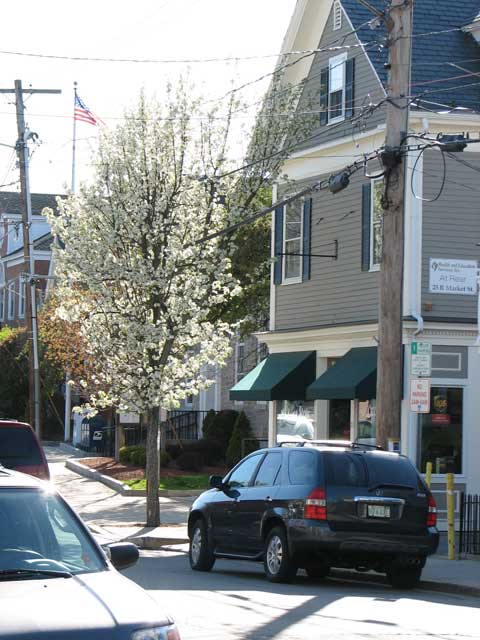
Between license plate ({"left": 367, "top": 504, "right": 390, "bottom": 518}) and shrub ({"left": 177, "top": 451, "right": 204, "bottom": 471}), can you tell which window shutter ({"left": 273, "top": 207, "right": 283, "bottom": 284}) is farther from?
license plate ({"left": 367, "top": 504, "right": 390, "bottom": 518})

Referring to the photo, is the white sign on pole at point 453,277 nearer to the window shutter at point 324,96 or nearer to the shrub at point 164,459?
the window shutter at point 324,96

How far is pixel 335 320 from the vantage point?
84.6 ft

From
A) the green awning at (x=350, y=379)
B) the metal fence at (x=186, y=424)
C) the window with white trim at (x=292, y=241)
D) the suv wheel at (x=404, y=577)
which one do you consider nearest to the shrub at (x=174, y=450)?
the metal fence at (x=186, y=424)

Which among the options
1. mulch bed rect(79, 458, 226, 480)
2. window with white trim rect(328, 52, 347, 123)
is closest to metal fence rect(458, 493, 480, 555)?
window with white trim rect(328, 52, 347, 123)

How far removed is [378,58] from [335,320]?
565 cm

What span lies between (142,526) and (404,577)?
915 centimetres

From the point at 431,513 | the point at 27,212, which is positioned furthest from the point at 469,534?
the point at 27,212

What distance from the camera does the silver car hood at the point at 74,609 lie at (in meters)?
5.58

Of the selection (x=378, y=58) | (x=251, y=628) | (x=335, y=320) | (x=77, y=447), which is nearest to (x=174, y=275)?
(x=335, y=320)

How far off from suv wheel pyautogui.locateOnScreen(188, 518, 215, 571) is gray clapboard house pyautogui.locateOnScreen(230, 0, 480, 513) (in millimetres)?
6617

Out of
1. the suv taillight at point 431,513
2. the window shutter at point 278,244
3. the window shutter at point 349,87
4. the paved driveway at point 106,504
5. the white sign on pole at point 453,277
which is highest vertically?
the window shutter at point 349,87

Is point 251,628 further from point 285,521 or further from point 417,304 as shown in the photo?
point 417,304

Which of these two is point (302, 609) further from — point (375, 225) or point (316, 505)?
point (375, 225)

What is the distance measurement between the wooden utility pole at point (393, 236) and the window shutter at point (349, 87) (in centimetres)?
844
